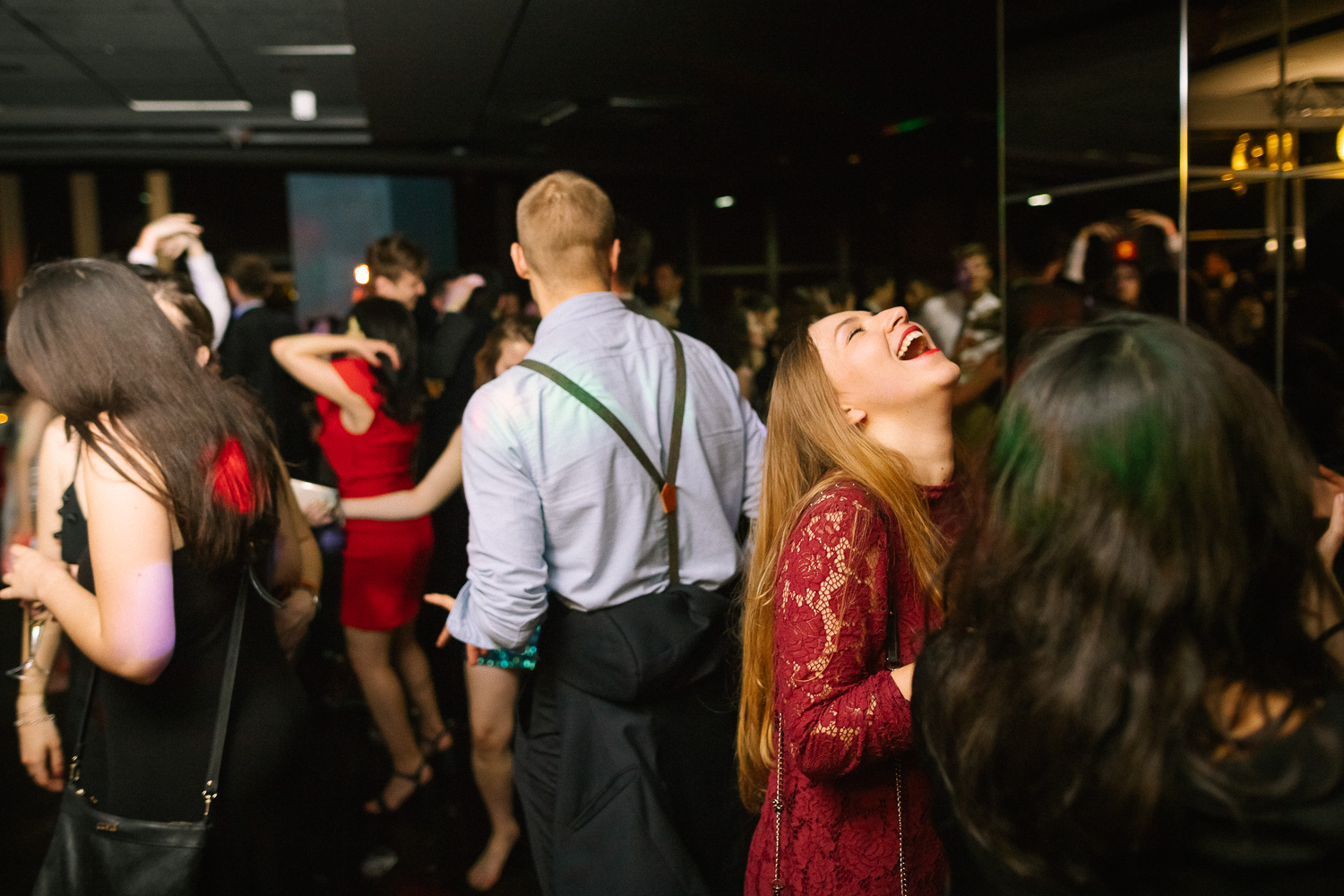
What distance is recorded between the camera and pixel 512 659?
1860 mm

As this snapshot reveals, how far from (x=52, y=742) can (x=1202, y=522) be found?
6.83ft

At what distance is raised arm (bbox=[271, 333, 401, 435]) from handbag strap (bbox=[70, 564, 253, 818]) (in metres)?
1.46

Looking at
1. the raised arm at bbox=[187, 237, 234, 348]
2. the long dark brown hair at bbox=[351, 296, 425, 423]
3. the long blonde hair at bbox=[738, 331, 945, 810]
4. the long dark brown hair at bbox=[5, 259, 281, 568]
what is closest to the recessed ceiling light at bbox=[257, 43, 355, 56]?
the raised arm at bbox=[187, 237, 234, 348]

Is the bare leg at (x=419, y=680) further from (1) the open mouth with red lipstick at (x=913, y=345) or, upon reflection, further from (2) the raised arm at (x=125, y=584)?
(1) the open mouth with red lipstick at (x=913, y=345)

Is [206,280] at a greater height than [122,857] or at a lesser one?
greater

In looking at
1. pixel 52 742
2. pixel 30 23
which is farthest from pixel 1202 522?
pixel 30 23

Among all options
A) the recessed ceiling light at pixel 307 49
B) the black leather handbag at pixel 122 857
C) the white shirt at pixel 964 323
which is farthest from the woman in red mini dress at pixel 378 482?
the recessed ceiling light at pixel 307 49

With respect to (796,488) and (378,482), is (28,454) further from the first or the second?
(796,488)

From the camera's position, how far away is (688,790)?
1.77m

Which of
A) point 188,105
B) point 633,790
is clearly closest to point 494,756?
point 633,790

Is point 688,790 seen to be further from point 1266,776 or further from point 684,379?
point 1266,776

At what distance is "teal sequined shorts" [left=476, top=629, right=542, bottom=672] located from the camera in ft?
5.99

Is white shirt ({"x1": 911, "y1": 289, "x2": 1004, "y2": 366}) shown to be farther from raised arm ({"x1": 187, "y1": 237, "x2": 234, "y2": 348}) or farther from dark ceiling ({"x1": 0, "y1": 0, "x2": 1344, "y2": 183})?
raised arm ({"x1": 187, "y1": 237, "x2": 234, "y2": 348})

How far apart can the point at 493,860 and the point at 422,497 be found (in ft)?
3.57
